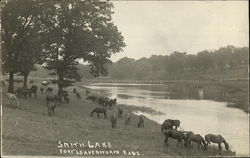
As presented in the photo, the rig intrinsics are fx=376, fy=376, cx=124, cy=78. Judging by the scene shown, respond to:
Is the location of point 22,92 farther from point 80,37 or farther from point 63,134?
point 63,134

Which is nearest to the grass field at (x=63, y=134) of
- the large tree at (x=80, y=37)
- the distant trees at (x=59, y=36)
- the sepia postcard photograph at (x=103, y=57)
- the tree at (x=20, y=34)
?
the sepia postcard photograph at (x=103, y=57)

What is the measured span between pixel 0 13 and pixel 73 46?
20.8 ft

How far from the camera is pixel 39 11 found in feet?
60.3

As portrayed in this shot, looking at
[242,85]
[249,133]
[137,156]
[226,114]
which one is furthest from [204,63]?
[137,156]

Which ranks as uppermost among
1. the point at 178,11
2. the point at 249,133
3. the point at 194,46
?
the point at 178,11

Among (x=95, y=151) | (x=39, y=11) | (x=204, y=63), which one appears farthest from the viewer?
Result: (x=204, y=63)

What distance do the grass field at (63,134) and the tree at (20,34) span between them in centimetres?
209

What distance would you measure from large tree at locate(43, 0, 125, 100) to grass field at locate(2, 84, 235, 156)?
9.20 feet

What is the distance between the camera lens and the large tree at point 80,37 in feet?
65.6

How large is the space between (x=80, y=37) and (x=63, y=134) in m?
8.12

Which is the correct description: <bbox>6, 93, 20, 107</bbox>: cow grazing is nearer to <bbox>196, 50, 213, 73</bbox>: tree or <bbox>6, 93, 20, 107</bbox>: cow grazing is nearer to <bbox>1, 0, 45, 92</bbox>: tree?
<bbox>1, 0, 45, 92</bbox>: tree

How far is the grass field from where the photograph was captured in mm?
12297

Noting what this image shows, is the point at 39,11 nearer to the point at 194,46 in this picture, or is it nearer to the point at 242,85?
the point at 194,46

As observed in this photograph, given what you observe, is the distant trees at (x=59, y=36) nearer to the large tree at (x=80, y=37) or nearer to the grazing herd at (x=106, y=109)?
the large tree at (x=80, y=37)
